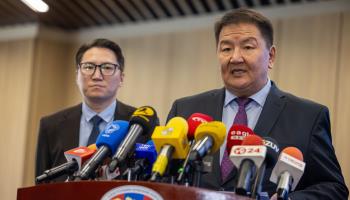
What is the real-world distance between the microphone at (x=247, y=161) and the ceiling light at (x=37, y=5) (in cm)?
575

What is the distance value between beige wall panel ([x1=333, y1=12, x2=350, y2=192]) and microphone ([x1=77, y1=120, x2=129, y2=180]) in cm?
479

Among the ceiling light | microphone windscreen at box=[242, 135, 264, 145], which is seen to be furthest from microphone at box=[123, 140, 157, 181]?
the ceiling light

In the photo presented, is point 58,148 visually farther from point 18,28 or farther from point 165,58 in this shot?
point 18,28

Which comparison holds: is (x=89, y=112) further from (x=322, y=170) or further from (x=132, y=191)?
(x=132, y=191)

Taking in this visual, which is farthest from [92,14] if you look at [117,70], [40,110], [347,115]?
[117,70]

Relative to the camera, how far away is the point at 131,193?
1474mm

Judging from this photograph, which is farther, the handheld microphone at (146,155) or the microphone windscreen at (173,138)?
the handheld microphone at (146,155)

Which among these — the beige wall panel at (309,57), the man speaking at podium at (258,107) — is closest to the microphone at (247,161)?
the man speaking at podium at (258,107)

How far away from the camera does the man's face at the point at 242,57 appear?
2.46 meters

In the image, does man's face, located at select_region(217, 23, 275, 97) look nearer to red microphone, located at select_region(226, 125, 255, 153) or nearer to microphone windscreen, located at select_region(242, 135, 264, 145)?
red microphone, located at select_region(226, 125, 255, 153)

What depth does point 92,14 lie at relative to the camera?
25.3 feet

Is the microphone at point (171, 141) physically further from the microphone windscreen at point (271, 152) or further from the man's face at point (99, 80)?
the man's face at point (99, 80)

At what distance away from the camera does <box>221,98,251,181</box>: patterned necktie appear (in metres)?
2.29

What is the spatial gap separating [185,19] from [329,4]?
6.16 ft
